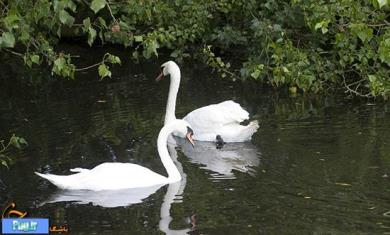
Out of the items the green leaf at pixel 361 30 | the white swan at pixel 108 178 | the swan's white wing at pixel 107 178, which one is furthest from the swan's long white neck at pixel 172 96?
the swan's white wing at pixel 107 178

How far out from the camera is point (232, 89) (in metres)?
15.6

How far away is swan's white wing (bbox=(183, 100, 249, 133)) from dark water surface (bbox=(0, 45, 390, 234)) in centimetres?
37

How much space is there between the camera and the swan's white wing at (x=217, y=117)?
1188 cm

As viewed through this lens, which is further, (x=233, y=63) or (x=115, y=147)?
(x=233, y=63)

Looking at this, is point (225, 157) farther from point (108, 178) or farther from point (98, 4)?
point (98, 4)

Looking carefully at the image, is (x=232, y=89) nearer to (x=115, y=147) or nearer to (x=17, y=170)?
(x=115, y=147)

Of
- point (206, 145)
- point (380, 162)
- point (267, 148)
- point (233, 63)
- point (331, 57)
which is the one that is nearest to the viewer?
point (380, 162)

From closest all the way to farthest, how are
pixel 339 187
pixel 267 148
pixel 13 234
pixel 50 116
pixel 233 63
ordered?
pixel 13 234
pixel 339 187
pixel 267 148
pixel 50 116
pixel 233 63

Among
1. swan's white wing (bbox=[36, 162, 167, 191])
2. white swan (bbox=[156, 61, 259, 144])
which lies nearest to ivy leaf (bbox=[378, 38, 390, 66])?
white swan (bbox=[156, 61, 259, 144])

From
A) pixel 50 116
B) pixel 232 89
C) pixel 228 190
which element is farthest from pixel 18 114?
pixel 228 190

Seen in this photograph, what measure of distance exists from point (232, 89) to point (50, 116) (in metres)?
3.91

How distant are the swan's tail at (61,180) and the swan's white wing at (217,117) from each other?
328 centimetres

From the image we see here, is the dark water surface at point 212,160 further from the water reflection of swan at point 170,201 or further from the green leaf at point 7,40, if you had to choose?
the green leaf at point 7,40

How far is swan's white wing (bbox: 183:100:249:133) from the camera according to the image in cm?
1188
